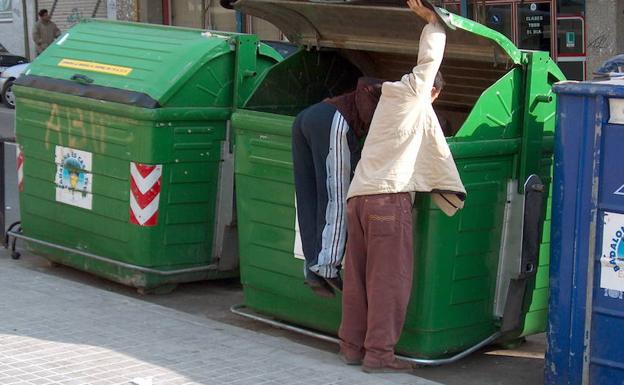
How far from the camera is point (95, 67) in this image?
7098 millimetres

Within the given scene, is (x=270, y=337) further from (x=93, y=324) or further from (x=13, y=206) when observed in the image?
(x=13, y=206)

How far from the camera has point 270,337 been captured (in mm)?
A: 5871

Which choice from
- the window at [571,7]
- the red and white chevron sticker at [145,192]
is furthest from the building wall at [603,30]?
the red and white chevron sticker at [145,192]

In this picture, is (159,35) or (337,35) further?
(159,35)

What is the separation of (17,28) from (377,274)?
2277 cm

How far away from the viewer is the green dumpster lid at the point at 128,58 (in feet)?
21.6

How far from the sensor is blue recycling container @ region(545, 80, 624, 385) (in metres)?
4.57

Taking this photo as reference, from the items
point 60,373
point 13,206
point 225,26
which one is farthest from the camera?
point 225,26

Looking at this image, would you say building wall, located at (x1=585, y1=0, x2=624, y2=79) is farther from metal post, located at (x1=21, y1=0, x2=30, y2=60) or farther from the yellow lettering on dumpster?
metal post, located at (x1=21, y1=0, x2=30, y2=60)

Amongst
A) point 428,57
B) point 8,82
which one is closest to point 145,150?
point 428,57

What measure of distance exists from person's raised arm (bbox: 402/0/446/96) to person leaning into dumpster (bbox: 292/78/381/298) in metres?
0.31

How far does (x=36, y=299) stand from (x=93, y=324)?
28.3 inches

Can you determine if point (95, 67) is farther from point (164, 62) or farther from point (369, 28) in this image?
point (369, 28)

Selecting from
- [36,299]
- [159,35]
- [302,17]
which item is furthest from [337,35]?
[36,299]
